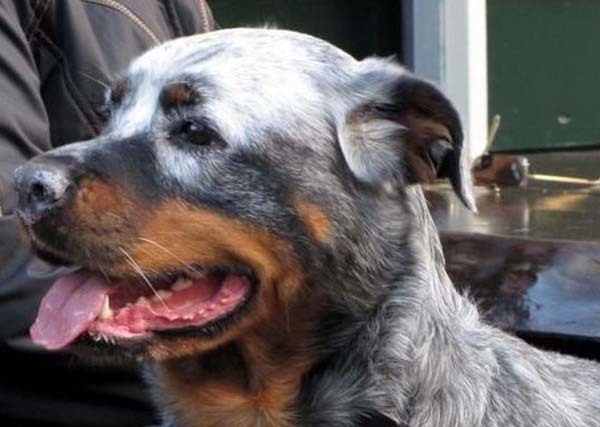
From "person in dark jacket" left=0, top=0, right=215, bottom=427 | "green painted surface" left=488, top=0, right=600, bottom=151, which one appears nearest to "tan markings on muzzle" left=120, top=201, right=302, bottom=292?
"person in dark jacket" left=0, top=0, right=215, bottom=427

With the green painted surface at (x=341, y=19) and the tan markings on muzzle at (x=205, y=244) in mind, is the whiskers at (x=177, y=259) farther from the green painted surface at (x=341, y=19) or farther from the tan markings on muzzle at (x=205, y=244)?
the green painted surface at (x=341, y=19)

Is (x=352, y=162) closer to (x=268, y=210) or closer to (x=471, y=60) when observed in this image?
(x=268, y=210)

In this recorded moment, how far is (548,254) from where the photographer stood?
4.43 m

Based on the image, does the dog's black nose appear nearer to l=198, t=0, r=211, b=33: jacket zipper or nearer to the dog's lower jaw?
the dog's lower jaw

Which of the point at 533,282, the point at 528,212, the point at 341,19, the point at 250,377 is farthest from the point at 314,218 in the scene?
the point at 341,19

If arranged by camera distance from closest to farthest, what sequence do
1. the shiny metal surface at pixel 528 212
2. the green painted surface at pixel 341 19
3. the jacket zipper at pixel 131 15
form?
the jacket zipper at pixel 131 15 < the shiny metal surface at pixel 528 212 < the green painted surface at pixel 341 19

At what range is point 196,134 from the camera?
3.08 m

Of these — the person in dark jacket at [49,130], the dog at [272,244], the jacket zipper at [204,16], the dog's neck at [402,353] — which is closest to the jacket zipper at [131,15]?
the person in dark jacket at [49,130]

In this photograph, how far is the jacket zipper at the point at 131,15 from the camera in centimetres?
380

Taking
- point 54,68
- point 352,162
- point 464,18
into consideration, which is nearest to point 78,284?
point 352,162

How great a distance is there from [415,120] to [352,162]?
174mm

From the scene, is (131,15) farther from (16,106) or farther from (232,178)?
(232,178)

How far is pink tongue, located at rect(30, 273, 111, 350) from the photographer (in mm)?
2996

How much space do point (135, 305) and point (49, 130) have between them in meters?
0.74
